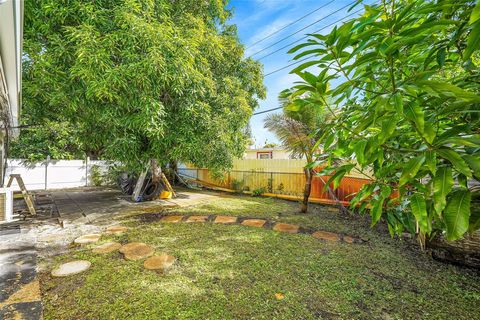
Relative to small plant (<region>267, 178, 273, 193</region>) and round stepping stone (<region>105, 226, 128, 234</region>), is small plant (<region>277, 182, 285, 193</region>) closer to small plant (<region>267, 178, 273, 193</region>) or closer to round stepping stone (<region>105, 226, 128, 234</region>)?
small plant (<region>267, 178, 273, 193</region>)

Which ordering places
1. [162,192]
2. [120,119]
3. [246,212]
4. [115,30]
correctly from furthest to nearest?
[162,192]
[246,212]
[120,119]
[115,30]

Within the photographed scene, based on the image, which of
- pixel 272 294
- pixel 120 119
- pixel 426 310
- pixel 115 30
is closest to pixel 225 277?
pixel 272 294

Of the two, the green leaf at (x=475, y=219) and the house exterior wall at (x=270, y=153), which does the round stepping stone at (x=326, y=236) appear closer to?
the green leaf at (x=475, y=219)

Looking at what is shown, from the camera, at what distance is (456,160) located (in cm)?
66

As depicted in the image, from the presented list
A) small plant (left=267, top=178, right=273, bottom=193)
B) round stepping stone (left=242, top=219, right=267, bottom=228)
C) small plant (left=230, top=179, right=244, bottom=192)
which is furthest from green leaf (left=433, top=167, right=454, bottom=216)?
small plant (left=230, top=179, right=244, bottom=192)

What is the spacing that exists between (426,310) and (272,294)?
1.30 metres

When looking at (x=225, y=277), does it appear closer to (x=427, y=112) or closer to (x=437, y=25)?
(x=427, y=112)

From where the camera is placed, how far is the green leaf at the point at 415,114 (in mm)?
682

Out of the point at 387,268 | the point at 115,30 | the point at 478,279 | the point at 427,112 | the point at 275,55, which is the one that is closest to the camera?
the point at 427,112

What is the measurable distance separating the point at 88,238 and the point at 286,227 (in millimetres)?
3380

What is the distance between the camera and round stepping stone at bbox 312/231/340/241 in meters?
3.59

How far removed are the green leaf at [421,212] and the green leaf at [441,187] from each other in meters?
0.11

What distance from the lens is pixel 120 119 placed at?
4.07 meters

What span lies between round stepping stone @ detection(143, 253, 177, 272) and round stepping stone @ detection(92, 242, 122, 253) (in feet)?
2.38
